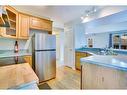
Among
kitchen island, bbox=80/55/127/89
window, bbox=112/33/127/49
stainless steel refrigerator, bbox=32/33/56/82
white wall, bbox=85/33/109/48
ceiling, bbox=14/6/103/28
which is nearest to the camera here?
kitchen island, bbox=80/55/127/89

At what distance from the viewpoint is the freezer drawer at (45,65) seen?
3.17 metres

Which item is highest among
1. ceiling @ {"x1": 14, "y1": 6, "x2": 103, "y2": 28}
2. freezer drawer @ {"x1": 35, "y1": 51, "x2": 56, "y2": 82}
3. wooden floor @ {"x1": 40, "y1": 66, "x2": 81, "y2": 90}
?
ceiling @ {"x1": 14, "y1": 6, "x2": 103, "y2": 28}

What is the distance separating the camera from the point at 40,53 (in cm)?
321

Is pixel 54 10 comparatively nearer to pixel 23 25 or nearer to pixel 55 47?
pixel 23 25

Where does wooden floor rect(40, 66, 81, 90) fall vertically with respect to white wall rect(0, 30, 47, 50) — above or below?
below

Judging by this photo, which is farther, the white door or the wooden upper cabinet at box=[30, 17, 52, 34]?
the white door

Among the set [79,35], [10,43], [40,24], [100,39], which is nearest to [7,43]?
[10,43]

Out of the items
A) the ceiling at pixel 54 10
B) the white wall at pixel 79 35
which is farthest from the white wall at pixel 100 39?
the ceiling at pixel 54 10

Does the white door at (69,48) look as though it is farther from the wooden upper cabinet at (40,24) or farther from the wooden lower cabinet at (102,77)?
the wooden lower cabinet at (102,77)

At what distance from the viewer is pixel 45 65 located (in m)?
3.34

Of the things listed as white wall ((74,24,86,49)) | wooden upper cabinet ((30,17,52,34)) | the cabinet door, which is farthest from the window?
the cabinet door

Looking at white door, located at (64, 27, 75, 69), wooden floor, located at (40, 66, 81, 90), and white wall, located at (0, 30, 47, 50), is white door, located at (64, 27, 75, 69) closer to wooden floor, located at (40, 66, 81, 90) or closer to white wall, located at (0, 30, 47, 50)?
wooden floor, located at (40, 66, 81, 90)

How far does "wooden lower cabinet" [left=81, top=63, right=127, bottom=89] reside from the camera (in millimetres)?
1522

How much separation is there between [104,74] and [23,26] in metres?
2.66
